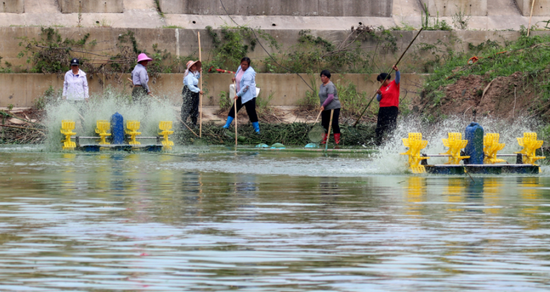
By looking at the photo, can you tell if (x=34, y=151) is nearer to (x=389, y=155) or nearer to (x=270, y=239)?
(x=389, y=155)

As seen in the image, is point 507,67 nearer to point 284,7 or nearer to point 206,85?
point 284,7

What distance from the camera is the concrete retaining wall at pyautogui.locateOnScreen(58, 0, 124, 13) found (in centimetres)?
2430

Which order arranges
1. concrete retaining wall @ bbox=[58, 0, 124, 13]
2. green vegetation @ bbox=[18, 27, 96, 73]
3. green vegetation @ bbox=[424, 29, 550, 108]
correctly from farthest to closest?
concrete retaining wall @ bbox=[58, 0, 124, 13]
green vegetation @ bbox=[18, 27, 96, 73]
green vegetation @ bbox=[424, 29, 550, 108]

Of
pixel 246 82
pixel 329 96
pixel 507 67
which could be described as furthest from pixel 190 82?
pixel 507 67

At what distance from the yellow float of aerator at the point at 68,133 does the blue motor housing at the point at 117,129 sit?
88 cm

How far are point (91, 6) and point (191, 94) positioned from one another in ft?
16.8

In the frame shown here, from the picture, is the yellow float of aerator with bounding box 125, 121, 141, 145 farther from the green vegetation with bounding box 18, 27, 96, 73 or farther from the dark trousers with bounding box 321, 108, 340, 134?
the green vegetation with bounding box 18, 27, 96, 73

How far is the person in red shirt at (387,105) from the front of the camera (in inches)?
752

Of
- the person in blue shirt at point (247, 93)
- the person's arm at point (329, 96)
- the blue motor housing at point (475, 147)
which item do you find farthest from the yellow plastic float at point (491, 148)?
the person in blue shirt at point (247, 93)

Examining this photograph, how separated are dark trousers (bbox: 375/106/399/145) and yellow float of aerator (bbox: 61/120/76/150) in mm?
6709

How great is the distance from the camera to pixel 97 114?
18.4m

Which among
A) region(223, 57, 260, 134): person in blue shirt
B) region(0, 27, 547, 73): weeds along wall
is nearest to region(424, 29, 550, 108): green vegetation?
region(0, 27, 547, 73): weeds along wall

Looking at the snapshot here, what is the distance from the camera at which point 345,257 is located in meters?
5.87

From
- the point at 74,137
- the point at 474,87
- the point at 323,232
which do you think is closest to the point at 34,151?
the point at 74,137
